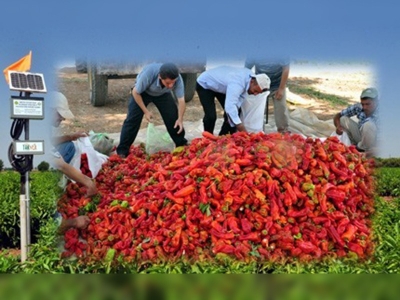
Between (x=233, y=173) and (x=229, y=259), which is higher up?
(x=233, y=173)

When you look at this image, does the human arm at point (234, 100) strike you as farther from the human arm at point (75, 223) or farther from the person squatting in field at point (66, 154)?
the human arm at point (75, 223)

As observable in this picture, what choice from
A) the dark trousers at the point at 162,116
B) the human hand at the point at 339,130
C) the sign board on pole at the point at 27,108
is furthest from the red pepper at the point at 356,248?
the sign board on pole at the point at 27,108

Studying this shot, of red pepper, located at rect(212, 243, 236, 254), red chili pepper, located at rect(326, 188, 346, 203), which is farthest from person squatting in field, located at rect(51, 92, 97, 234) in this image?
red chili pepper, located at rect(326, 188, 346, 203)

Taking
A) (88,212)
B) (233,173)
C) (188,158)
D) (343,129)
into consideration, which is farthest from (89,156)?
Result: (343,129)

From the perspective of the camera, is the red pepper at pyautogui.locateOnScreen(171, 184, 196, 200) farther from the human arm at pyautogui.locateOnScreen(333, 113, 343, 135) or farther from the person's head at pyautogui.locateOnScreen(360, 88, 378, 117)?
the person's head at pyautogui.locateOnScreen(360, 88, 378, 117)

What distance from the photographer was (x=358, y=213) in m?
4.37

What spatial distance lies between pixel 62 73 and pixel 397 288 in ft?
8.01

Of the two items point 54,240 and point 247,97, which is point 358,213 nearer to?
point 247,97

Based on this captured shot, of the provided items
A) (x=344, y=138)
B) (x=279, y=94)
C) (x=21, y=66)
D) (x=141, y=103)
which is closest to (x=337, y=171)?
(x=344, y=138)

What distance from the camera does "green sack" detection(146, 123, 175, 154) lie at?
4475 millimetres

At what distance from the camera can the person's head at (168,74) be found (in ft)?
13.8

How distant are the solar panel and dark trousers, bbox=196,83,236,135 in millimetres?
1131

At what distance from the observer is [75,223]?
4438mm

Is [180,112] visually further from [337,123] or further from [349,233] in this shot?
[349,233]
